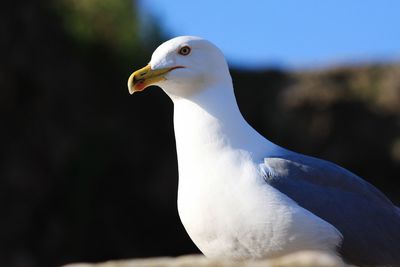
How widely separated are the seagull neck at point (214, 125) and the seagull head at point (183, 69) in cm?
5

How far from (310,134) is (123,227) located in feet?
9.15

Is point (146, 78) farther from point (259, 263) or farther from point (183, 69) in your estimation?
point (259, 263)

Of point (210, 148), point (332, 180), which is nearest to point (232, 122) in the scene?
point (210, 148)

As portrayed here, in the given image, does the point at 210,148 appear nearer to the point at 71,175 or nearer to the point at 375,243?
the point at 375,243

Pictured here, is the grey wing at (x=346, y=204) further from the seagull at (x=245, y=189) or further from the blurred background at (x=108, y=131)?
the blurred background at (x=108, y=131)

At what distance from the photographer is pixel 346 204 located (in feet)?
15.8

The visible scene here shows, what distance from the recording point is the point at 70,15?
14070mm

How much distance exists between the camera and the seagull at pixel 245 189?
177 inches

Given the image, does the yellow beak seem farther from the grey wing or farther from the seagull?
the grey wing

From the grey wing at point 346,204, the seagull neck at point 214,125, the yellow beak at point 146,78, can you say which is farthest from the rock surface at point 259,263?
the yellow beak at point 146,78

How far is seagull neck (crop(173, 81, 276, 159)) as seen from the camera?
4830 millimetres

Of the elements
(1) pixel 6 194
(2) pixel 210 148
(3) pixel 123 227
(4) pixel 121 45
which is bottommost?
(3) pixel 123 227

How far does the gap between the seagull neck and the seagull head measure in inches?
1.9

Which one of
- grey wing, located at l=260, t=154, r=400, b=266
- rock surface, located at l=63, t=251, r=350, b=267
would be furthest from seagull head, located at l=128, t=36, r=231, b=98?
rock surface, located at l=63, t=251, r=350, b=267
